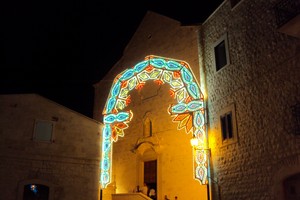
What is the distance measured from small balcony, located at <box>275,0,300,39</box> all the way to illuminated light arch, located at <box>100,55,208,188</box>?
15.8 feet

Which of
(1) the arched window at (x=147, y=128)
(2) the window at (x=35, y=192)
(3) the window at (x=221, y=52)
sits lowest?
(2) the window at (x=35, y=192)

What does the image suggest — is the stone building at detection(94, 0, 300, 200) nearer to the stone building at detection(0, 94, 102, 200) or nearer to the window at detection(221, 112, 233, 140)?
the window at detection(221, 112, 233, 140)

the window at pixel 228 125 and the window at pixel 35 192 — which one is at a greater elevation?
the window at pixel 228 125

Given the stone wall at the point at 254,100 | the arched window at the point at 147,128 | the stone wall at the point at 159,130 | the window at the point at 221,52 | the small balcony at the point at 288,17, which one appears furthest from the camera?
the arched window at the point at 147,128

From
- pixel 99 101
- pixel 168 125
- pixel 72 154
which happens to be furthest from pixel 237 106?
pixel 99 101

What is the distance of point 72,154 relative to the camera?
44.7 ft

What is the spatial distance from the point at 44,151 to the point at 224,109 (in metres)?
6.63

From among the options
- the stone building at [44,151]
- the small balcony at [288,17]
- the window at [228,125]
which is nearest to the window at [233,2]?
the small balcony at [288,17]

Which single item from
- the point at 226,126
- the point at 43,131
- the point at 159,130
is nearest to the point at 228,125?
the point at 226,126

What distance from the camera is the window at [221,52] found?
39.4 feet

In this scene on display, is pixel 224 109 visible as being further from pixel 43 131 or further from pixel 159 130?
pixel 43 131

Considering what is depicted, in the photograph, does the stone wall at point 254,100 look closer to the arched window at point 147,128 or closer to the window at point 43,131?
the arched window at point 147,128

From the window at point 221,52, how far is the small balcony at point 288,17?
2.99m

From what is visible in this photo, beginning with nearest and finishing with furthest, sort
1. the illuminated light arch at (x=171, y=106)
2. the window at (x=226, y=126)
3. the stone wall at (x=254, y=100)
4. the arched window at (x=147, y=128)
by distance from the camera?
1. the stone wall at (x=254, y=100)
2. the window at (x=226, y=126)
3. the illuminated light arch at (x=171, y=106)
4. the arched window at (x=147, y=128)
